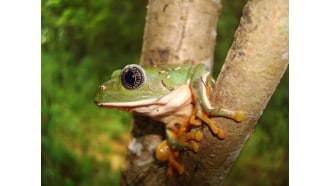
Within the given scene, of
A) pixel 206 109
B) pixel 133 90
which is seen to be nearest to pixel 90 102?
pixel 133 90

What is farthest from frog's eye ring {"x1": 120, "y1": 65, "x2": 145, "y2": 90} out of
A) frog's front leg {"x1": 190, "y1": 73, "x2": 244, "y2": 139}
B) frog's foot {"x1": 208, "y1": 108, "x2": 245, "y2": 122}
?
frog's foot {"x1": 208, "y1": 108, "x2": 245, "y2": 122}

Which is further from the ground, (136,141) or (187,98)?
(187,98)

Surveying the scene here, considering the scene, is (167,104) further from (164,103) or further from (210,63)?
(210,63)

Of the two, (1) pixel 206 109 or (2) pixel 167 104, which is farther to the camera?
(2) pixel 167 104

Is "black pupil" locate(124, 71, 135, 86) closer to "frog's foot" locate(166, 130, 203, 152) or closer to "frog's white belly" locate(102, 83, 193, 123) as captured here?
"frog's white belly" locate(102, 83, 193, 123)
